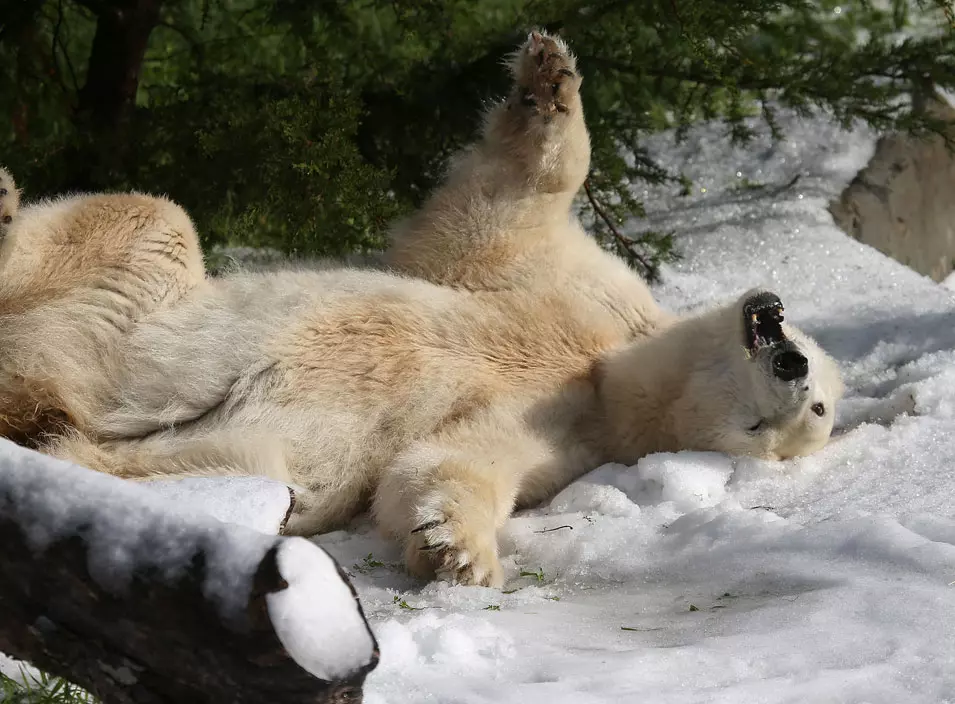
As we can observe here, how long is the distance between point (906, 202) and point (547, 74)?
312cm

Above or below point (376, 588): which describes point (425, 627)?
above

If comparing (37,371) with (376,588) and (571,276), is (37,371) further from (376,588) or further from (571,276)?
(571,276)

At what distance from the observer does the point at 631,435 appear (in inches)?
155

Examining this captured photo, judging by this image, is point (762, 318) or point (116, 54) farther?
point (116, 54)

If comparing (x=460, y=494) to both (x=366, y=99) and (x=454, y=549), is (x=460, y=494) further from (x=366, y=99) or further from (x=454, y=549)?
(x=366, y=99)

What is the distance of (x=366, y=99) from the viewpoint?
5215 mm

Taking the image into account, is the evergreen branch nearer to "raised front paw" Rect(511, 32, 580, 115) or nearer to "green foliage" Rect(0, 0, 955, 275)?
"green foliage" Rect(0, 0, 955, 275)

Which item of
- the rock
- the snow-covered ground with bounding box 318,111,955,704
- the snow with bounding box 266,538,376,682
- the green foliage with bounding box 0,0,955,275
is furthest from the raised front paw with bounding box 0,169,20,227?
Result: the rock

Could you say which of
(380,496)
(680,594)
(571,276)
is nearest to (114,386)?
(380,496)

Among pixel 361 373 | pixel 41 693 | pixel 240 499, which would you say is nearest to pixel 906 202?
pixel 361 373

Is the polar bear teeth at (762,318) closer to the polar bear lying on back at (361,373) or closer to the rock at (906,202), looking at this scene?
the polar bear lying on back at (361,373)

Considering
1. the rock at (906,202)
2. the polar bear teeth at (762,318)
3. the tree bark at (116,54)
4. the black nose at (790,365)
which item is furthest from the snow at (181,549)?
the rock at (906,202)

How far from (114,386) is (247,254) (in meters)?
1.99

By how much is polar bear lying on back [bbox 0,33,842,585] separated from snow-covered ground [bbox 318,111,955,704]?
0.18m
